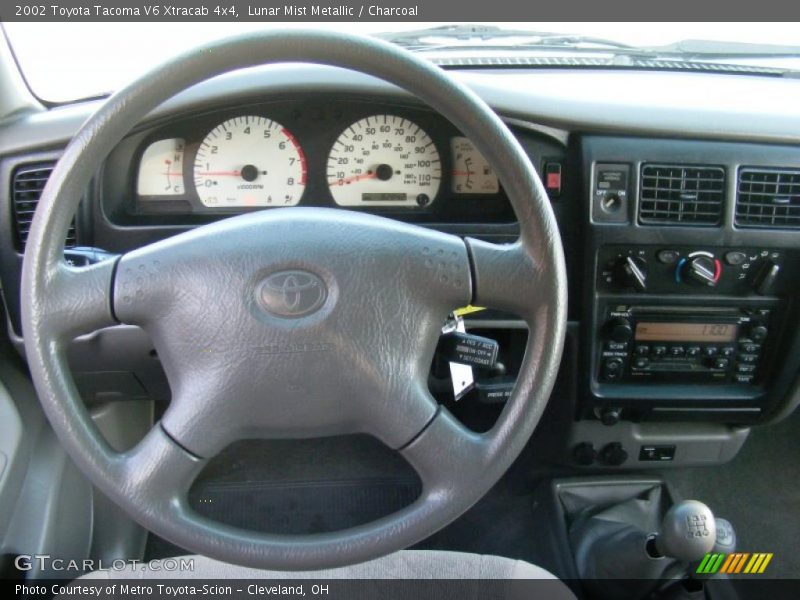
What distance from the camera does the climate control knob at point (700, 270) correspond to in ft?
5.16

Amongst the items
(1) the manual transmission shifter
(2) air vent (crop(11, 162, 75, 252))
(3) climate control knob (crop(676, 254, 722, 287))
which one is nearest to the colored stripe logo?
(1) the manual transmission shifter

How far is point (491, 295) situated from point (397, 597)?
2.23ft

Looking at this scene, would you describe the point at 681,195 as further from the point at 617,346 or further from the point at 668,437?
the point at 668,437

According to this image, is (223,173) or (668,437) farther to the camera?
(668,437)

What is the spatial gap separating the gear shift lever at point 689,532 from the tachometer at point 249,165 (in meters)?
1.04

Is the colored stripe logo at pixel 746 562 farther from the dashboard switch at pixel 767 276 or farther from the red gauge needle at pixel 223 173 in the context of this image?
the red gauge needle at pixel 223 173

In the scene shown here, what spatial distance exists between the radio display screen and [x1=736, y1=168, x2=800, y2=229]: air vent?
25cm

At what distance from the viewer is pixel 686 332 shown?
5.57 ft

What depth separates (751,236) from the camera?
1602mm

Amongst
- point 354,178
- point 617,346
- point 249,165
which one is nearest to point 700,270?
point 617,346

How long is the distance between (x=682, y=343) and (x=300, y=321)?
103cm

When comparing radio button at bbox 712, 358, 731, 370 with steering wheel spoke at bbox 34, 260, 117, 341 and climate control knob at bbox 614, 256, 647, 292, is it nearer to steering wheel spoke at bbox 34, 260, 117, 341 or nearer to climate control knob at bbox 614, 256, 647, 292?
climate control knob at bbox 614, 256, 647, 292
